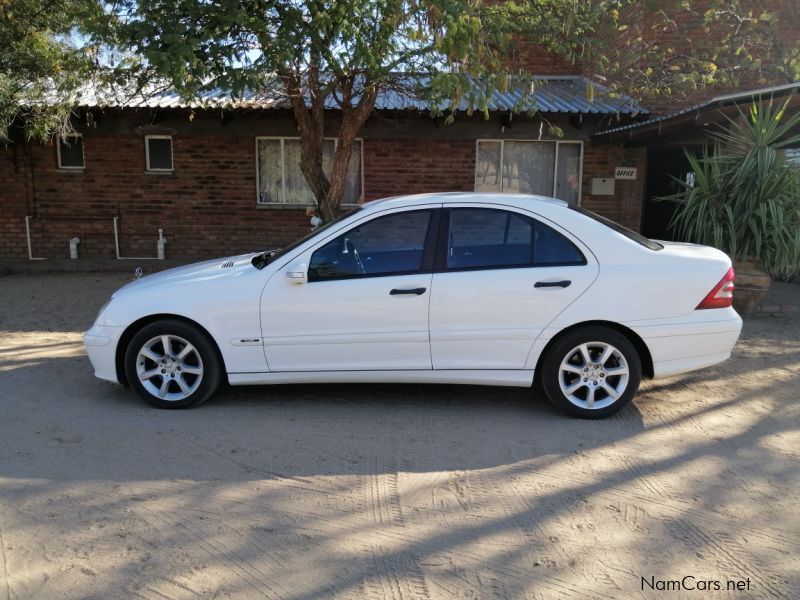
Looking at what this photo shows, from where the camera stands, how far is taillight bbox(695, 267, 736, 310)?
455cm

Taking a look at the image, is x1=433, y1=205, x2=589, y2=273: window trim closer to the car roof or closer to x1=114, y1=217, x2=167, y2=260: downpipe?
the car roof

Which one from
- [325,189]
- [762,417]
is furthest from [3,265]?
[762,417]

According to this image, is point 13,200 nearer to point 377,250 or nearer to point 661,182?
point 377,250

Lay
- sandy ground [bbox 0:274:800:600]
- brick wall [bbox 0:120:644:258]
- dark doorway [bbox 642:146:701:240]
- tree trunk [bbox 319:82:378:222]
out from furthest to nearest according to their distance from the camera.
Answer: dark doorway [bbox 642:146:701:240] → brick wall [bbox 0:120:644:258] → tree trunk [bbox 319:82:378:222] → sandy ground [bbox 0:274:800:600]

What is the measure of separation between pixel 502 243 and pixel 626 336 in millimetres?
1116

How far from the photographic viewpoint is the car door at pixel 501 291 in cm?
452

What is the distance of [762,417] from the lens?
4734 millimetres

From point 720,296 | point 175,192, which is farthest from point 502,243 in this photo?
point 175,192

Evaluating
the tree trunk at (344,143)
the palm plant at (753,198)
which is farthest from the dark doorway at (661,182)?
the tree trunk at (344,143)

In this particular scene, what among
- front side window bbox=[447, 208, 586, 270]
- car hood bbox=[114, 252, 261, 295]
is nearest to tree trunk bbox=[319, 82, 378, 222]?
car hood bbox=[114, 252, 261, 295]

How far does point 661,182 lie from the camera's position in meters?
13.0

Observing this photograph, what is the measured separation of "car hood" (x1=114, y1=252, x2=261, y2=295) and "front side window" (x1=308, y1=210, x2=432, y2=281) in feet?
2.08

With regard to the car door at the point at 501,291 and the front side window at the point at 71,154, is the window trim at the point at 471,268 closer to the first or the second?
the car door at the point at 501,291

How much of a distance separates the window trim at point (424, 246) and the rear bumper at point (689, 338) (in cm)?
151
